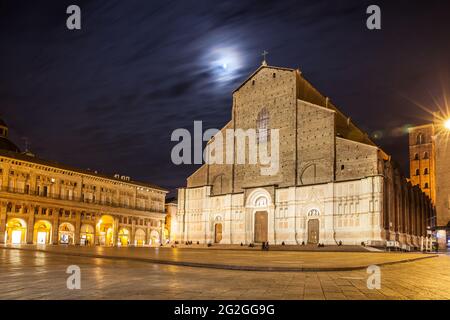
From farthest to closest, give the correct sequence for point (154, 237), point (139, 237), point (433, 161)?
point (433, 161), point (154, 237), point (139, 237)

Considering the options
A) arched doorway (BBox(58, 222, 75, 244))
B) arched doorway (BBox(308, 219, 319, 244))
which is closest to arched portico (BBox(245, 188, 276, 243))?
arched doorway (BBox(308, 219, 319, 244))

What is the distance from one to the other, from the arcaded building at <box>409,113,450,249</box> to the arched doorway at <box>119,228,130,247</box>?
46085 mm

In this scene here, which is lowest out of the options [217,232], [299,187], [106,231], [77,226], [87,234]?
[87,234]

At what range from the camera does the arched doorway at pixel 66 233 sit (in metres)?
60.5

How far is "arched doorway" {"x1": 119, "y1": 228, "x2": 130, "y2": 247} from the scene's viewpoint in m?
71.0

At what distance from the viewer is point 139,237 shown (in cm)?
7469

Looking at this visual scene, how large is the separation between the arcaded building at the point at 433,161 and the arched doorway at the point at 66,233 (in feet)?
166

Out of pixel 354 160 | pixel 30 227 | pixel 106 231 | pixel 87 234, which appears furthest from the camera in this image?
pixel 106 231

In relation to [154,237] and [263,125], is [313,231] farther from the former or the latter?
[154,237]

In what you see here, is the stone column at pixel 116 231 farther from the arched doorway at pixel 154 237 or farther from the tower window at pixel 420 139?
the tower window at pixel 420 139

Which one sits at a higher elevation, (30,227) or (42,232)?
(30,227)

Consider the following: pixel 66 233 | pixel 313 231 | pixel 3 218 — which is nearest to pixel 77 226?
pixel 66 233

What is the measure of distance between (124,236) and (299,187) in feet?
119

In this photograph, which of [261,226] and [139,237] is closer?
[261,226]
